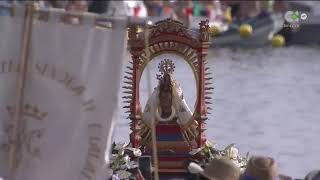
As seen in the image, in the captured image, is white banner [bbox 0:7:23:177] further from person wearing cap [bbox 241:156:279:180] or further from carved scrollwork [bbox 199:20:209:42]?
carved scrollwork [bbox 199:20:209:42]

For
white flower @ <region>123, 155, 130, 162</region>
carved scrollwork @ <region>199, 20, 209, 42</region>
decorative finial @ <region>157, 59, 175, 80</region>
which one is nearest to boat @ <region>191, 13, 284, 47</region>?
decorative finial @ <region>157, 59, 175, 80</region>

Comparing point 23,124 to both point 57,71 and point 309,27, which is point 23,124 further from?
point 309,27

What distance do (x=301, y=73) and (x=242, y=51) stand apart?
6979mm

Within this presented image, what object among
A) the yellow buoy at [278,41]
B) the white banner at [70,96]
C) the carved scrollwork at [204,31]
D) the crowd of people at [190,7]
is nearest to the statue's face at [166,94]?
the carved scrollwork at [204,31]

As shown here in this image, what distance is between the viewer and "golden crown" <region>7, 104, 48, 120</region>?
7277 millimetres

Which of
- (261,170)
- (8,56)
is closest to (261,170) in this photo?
(261,170)

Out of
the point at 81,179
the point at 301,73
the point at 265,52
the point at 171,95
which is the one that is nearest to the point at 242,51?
Result: the point at 265,52

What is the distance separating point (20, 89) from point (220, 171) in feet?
6.35

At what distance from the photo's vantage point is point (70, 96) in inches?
283

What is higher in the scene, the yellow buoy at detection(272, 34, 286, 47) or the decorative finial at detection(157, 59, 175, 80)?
the yellow buoy at detection(272, 34, 286, 47)

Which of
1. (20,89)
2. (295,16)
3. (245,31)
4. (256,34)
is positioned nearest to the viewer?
(20,89)

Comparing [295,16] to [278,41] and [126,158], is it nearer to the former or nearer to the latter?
[278,41]

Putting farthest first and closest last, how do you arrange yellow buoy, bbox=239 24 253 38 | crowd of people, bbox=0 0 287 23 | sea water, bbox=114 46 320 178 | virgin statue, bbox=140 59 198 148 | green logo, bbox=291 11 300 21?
crowd of people, bbox=0 0 287 23, yellow buoy, bbox=239 24 253 38, green logo, bbox=291 11 300 21, sea water, bbox=114 46 320 178, virgin statue, bbox=140 59 198 148

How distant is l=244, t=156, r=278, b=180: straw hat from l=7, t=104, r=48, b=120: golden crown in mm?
1598
